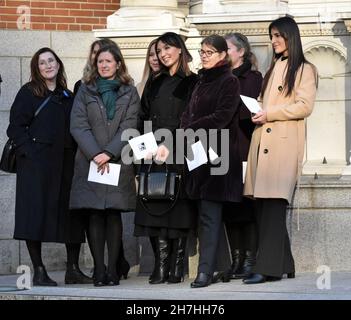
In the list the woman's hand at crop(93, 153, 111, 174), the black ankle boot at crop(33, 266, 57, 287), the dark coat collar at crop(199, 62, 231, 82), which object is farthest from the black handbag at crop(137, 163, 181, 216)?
the black ankle boot at crop(33, 266, 57, 287)

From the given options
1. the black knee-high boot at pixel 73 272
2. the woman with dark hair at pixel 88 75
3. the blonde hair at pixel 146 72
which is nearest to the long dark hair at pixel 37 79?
the woman with dark hair at pixel 88 75

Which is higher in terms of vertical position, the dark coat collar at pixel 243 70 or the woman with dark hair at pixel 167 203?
the dark coat collar at pixel 243 70

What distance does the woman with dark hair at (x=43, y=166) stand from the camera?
37.0ft

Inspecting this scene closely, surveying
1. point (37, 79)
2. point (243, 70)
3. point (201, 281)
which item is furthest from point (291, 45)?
point (37, 79)

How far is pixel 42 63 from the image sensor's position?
37.4 feet

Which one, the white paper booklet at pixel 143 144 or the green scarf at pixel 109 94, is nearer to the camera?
the white paper booklet at pixel 143 144

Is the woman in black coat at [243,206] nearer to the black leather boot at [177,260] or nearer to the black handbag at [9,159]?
the black leather boot at [177,260]

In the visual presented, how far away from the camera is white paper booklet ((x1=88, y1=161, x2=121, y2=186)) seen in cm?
1101

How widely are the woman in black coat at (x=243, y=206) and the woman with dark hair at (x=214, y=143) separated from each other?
1.01 ft

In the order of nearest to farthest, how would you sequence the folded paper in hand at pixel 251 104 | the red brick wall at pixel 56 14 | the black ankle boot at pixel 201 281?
the folded paper in hand at pixel 251 104 < the black ankle boot at pixel 201 281 < the red brick wall at pixel 56 14

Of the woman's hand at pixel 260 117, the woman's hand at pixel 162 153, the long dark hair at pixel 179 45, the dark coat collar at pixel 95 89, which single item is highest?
the long dark hair at pixel 179 45

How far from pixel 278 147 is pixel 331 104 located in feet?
6.52

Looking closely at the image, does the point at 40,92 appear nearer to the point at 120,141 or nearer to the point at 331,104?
the point at 120,141
